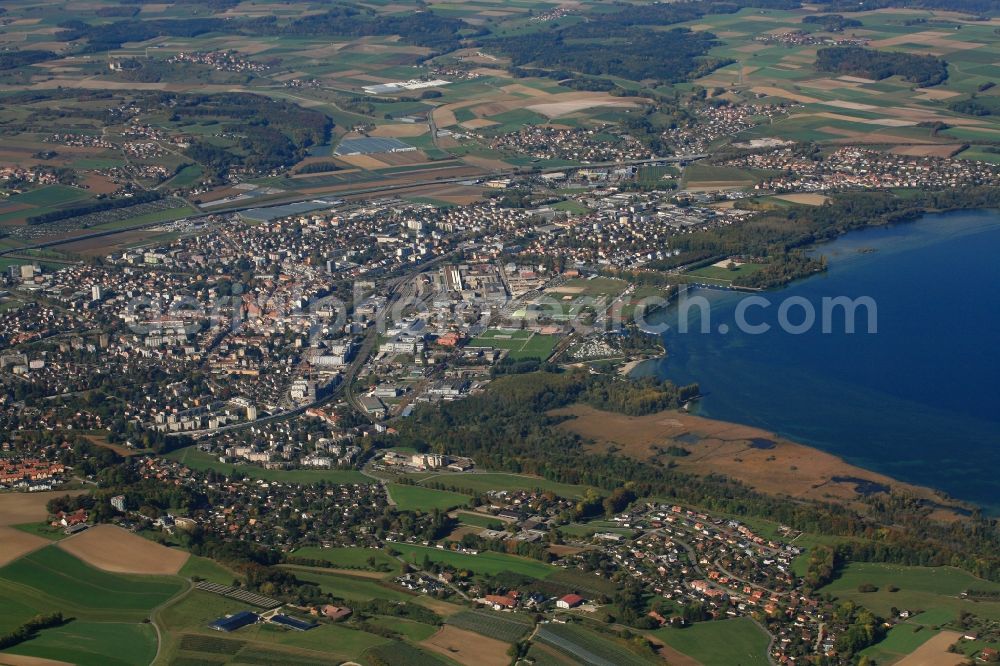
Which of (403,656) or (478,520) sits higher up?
(403,656)

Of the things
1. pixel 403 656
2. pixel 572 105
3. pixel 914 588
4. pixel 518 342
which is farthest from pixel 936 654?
pixel 572 105

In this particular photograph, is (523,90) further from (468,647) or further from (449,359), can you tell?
(468,647)

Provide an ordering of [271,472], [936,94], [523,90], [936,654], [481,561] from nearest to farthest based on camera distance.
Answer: [936,654] → [481,561] → [271,472] → [936,94] → [523,90]

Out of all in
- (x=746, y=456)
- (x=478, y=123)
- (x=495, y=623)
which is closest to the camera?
(x=495, y=623)

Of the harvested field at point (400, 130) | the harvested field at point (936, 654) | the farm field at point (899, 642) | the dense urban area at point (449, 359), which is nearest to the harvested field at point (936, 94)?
the dense urban area at point (449, 359)

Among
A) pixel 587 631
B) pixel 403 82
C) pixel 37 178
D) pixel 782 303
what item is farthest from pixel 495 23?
pixel 587 631

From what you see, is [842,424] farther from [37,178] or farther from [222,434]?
[37,178]
